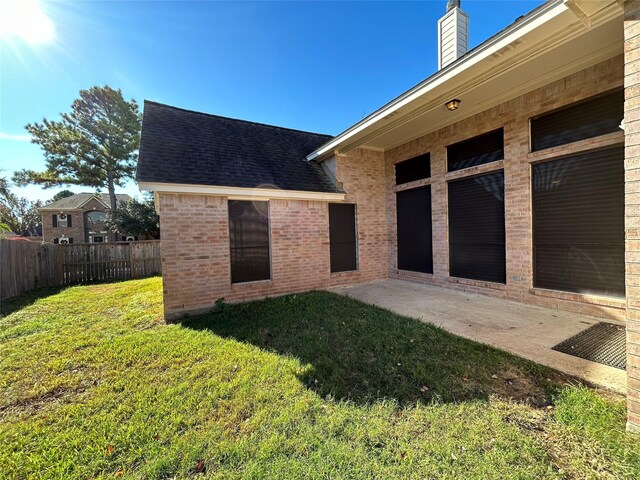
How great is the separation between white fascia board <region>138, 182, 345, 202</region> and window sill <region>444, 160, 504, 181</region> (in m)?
2.84

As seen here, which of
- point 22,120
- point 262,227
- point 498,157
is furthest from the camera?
point 22,120

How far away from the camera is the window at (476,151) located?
5414 millimetres

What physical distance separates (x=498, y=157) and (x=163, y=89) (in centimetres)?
1008

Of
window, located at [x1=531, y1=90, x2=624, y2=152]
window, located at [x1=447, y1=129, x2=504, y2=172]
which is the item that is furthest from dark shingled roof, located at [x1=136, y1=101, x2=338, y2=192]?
window, located at [x1=531, y1=90, x2=624, y2=152]

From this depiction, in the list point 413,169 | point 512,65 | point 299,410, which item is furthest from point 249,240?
point 512,65

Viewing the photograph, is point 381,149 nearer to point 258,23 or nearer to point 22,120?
point 258,23

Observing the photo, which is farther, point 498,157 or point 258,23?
point 258,23

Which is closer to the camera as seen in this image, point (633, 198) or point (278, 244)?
point (633, 198)

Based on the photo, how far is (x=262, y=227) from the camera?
6.26 m

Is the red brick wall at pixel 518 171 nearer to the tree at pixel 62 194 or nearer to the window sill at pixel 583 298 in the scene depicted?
the window sill at pixel 583 298

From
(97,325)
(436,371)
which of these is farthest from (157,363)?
(436,371)

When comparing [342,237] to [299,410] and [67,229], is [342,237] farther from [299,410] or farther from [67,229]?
[67,229]

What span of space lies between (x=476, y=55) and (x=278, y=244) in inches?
204

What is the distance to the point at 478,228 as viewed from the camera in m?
5.83
